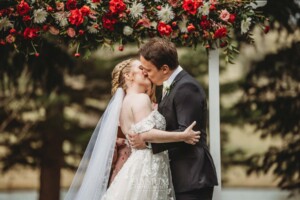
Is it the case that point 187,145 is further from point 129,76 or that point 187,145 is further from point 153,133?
point 129,76

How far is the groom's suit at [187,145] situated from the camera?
164 inches

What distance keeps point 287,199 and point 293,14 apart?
11.7 ft

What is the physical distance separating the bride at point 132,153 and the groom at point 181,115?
10 cm

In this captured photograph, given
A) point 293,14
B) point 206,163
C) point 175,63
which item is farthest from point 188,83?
point 293,14

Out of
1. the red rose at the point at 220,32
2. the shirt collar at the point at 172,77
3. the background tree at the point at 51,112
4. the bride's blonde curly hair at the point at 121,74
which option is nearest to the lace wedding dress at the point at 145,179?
the shirt collar at the point at 172,77

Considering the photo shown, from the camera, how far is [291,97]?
11.9 m

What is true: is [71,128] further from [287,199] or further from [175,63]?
[175,63]

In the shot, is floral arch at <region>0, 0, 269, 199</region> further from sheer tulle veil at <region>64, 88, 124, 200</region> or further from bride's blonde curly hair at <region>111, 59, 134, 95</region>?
sheer tulle veil at <region>64, 88, 124, 200</region>

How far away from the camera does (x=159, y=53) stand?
4262 millimetres

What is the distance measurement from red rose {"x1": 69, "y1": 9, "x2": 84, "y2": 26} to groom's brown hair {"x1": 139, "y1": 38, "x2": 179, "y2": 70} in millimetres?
1017

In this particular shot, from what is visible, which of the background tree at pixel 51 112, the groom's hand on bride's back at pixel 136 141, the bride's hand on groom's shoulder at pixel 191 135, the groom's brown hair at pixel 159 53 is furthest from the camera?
the background tree at pixel 51 112

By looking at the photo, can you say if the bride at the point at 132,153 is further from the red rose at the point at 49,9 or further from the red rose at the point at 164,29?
the red rose at the point at 49,9

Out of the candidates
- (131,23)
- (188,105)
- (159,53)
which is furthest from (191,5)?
(188,105)

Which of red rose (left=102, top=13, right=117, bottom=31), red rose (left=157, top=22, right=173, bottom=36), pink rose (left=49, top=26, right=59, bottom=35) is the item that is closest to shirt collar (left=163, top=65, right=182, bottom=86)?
red rose (left=157, top=22, right=173, bottom=36)
